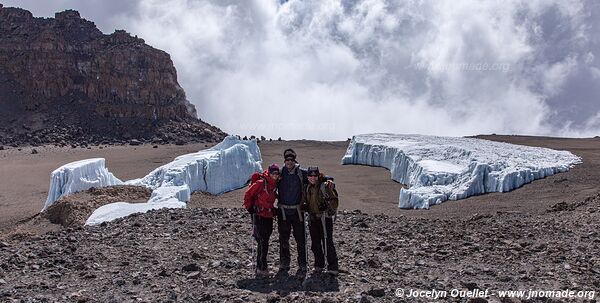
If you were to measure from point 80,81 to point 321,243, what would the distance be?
6078 centimetres

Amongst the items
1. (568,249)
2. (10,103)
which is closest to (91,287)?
(568,249)

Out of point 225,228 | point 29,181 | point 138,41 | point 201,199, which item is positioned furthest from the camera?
point 138,41

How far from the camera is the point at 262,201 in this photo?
7160mm

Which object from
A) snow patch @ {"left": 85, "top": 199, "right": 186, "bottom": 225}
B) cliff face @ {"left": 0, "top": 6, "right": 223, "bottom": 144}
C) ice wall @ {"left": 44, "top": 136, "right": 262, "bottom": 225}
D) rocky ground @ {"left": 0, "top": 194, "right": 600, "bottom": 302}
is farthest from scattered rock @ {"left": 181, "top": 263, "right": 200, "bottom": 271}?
cliff face @ {"left": 0, "top": 6, "right": 223, "bottom": 144}

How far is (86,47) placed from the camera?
2494 inches

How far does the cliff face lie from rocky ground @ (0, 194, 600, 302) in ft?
170

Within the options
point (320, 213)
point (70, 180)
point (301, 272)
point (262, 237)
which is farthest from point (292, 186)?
point (70, 180)

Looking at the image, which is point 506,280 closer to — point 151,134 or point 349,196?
point 349,196

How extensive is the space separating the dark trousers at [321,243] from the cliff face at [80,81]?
180ft

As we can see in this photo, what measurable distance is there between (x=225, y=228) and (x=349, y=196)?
14.3 meters

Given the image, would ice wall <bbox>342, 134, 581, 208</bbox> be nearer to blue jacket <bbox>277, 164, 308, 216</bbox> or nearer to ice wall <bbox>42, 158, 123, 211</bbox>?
ice wall <bbox>42, 158, 123, 211</bbox>

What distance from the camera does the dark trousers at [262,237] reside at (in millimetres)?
7234

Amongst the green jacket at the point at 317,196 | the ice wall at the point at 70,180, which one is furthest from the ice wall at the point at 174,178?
the green jacket at the point at 317,196

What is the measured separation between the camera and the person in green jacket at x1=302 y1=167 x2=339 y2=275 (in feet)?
23.2
